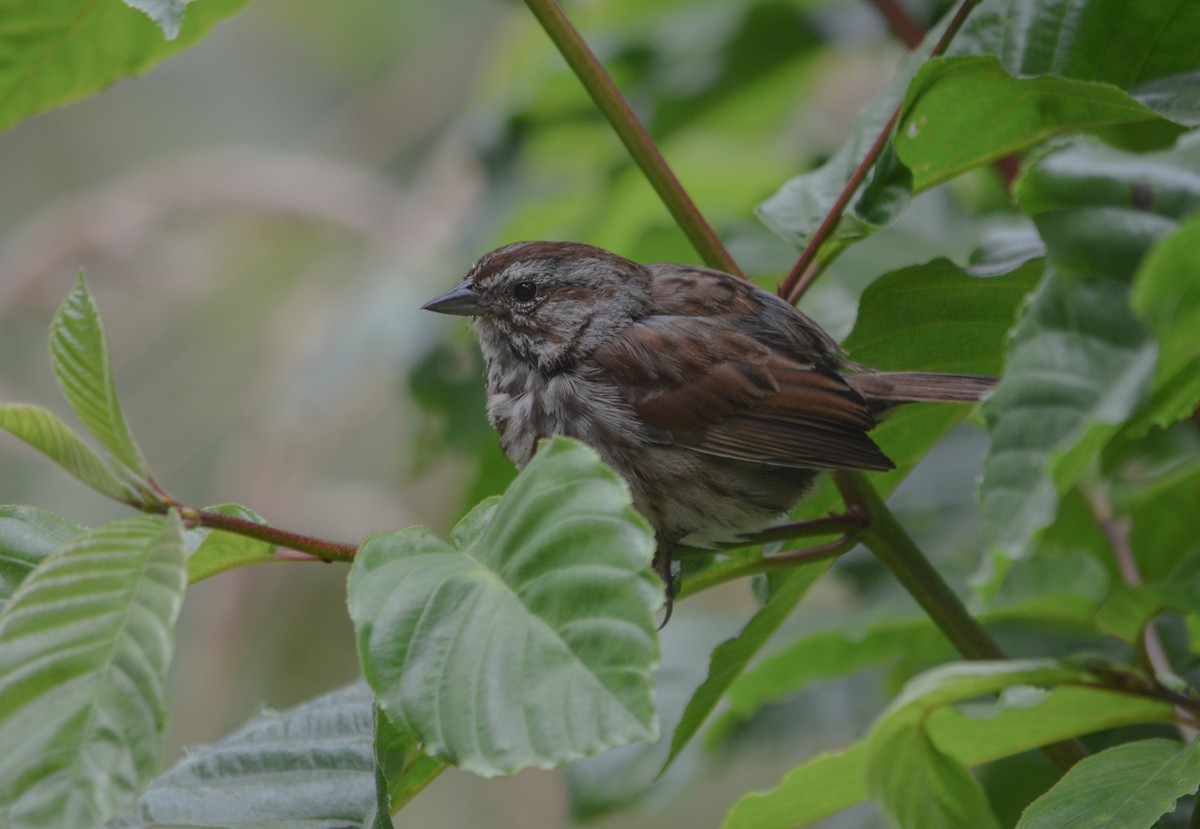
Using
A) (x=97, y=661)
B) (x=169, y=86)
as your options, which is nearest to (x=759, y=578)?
(x=97, y=661)

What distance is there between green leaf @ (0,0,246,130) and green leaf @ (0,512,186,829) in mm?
1132

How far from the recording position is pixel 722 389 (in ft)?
8.30

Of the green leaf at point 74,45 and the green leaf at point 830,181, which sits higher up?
the green leaf at point 74,45

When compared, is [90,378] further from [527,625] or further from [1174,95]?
[1174,95]

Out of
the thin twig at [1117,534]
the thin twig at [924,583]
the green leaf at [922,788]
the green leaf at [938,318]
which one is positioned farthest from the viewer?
the thin twig at [1117,534]

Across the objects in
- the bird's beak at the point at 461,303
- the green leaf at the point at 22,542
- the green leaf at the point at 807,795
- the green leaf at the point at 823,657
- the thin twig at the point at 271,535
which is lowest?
the green leaf at the point at 823,657

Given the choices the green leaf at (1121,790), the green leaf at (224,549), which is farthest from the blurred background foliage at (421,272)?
the green leaf at (224,549)

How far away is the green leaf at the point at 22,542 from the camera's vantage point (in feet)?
5.14

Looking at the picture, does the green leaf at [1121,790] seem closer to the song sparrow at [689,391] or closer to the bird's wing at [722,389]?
the song sparrow at [689,391]

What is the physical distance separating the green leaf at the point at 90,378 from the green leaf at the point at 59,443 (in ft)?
0.08

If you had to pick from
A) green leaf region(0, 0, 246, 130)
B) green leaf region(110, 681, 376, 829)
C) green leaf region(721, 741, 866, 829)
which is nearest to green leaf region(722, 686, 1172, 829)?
green leaf region(721, 741, 866, 829)

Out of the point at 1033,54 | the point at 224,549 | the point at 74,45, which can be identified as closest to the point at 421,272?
the point at 74,45

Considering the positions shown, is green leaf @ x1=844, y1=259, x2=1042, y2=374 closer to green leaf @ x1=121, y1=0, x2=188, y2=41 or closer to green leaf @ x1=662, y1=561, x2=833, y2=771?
green leaf @ x1=662, y1=561, x2=833, y2=771

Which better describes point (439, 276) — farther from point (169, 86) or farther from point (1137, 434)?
point (169, 86)
